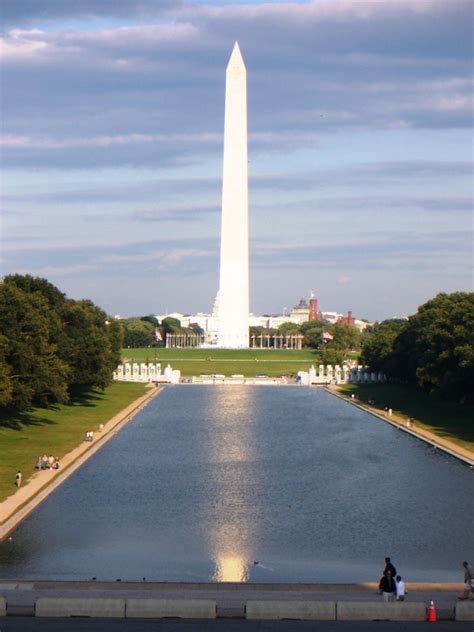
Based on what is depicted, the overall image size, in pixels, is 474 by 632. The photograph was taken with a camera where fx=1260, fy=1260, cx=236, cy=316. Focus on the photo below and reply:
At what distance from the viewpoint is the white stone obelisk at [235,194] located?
5615 inches

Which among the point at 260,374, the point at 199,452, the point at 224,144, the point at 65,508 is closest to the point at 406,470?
the point at 199,452

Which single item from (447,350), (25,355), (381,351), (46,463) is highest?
(381,351)

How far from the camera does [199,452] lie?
5253 cm

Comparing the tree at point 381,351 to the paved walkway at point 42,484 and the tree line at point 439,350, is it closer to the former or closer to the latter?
the tree line at point 439,350

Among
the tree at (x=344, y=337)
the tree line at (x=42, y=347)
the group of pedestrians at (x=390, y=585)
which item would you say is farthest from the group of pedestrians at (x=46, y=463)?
the tree at (x=344, y=337)

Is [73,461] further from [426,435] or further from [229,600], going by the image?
[229,600]

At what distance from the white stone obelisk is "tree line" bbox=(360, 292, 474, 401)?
43934mm

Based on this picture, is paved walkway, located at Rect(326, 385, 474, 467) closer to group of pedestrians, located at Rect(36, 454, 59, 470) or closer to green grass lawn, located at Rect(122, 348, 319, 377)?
group of pedestrians, located at Rect(36, 454, 59, 470)

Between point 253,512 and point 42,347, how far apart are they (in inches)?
1127

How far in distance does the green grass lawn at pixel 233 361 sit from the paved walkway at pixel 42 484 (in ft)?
230

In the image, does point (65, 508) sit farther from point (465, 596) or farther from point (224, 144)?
point (224, 144)

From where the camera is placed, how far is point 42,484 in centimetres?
4169

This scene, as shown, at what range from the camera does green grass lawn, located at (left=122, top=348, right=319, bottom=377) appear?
135m

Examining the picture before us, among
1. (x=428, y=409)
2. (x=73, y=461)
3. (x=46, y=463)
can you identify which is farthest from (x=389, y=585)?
(x=428, y=409)
